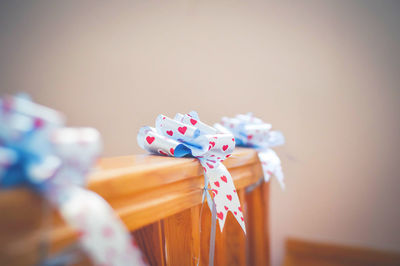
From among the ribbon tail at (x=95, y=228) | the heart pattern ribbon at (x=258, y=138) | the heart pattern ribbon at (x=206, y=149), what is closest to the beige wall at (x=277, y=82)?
the heart pattern ribbon at (x=258, y=138)

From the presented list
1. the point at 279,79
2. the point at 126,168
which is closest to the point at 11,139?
the point at 126,168

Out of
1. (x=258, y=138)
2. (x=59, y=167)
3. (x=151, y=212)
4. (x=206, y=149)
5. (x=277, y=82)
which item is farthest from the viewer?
(x=277, y=82)

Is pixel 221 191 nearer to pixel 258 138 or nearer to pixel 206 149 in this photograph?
pixel 206 149

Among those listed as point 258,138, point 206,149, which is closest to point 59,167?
point 206,149

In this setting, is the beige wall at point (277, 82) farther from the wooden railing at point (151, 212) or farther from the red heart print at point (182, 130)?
the red heart print at point (182, 130)

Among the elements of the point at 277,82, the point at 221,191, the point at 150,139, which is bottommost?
the point at 221,191

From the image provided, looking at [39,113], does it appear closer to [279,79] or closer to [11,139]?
[11,139]

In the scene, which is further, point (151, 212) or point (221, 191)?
point (221, 191)
